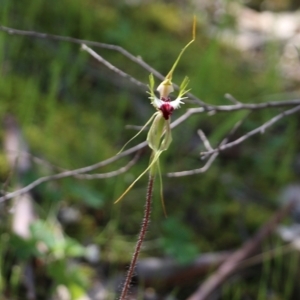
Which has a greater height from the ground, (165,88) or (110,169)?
(165,88)

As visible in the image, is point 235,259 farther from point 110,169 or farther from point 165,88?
point 165,88

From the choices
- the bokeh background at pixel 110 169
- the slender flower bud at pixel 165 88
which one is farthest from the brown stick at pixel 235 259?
the slender flower bud at pixel 165 88

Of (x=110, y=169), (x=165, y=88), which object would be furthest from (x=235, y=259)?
(x=165, y=88)

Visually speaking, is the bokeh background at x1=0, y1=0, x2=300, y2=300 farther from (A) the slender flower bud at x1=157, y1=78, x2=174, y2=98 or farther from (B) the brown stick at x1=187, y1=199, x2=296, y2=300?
(A) the slender flower bud at x1=157, y1=78, x2=174, y2=98

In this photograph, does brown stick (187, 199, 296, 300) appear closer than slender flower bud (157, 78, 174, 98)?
No

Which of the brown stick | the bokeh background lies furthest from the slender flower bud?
the brown stick
